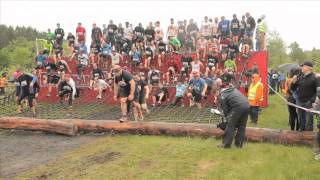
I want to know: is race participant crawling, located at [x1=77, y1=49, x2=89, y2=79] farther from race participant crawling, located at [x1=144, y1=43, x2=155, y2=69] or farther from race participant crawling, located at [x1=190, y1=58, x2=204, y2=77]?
race participant crawling, located at [x1=190, y1=58, x2=204, y2=77]

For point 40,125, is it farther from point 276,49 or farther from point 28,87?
point 276,49

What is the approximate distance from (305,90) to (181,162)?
9.77ft

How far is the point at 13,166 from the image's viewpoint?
866cm

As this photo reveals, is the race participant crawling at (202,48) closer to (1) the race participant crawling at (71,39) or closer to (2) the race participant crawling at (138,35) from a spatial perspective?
(2) the race participant crawling at (138,35)

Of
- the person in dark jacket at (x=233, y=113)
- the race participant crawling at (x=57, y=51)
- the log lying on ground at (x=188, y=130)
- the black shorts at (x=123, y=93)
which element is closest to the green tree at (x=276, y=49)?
the race participant crawling at (x=57, y=51)

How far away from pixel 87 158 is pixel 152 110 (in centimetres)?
699

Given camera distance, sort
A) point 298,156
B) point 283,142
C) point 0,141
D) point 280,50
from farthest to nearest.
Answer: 1. point 280,50
2. point 0,141
3. point 283,142
4. point 298,156

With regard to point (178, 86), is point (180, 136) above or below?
below

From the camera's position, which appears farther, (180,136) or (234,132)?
(180,136)

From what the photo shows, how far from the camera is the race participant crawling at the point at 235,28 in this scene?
18.0m

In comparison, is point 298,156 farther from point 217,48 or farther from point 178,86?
point 217,48

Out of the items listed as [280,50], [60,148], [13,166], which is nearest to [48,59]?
[60,148]

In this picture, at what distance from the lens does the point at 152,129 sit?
1091 centimetres

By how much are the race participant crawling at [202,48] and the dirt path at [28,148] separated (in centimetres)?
790
